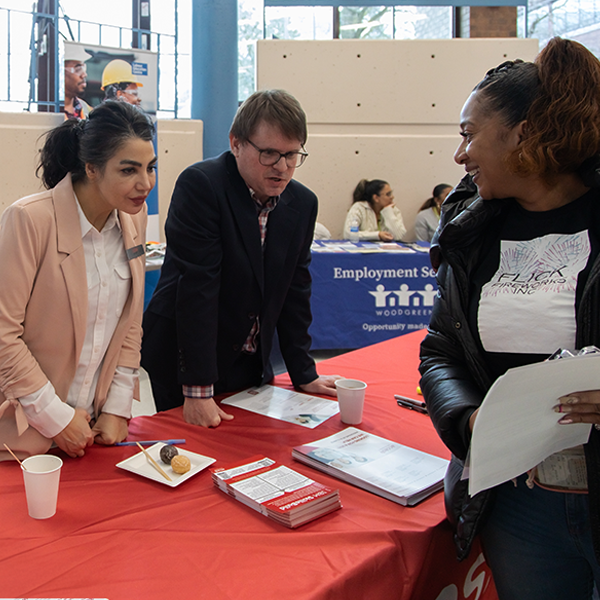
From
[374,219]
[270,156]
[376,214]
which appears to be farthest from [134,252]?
[376,214]

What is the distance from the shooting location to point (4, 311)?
1.15 metres

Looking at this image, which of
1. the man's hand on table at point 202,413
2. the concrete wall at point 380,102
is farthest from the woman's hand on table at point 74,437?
the concrete wall at point 380,102

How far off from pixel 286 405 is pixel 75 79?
4389 mm

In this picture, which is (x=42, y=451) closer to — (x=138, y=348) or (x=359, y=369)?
(x=138, y=348)

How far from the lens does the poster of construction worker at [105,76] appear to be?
4.83 m

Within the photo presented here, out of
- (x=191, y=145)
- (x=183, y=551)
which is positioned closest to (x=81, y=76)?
(x=191, y=145)

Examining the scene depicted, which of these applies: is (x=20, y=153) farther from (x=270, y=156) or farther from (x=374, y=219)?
(x=270, y=156)

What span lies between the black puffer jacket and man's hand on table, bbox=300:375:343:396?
55cm

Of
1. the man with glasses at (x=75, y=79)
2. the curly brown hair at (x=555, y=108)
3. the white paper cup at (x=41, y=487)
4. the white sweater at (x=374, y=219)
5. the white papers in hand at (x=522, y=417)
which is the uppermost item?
the man with glasses at (x=75, y=79)

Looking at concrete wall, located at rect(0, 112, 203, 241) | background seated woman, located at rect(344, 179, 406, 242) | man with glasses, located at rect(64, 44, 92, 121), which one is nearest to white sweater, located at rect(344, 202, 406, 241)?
background seated woman, located at rect(344, 179, 406, 242)

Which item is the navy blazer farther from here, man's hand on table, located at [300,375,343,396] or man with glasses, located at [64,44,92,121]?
man with glasses, located at [64,44,92,121]

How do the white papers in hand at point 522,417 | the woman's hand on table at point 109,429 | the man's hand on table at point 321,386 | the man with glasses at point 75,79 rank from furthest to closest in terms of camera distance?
the man with glasses at point 75,79
the man's hand on table at point 321,386
the woman's hand on table at point 109,429
the white papers in hand at point 522,417

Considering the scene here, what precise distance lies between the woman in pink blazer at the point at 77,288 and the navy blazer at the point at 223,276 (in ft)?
0.42

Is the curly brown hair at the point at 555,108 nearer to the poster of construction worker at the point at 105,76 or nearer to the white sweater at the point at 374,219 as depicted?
the poster of construction worker at the point at 105,76
